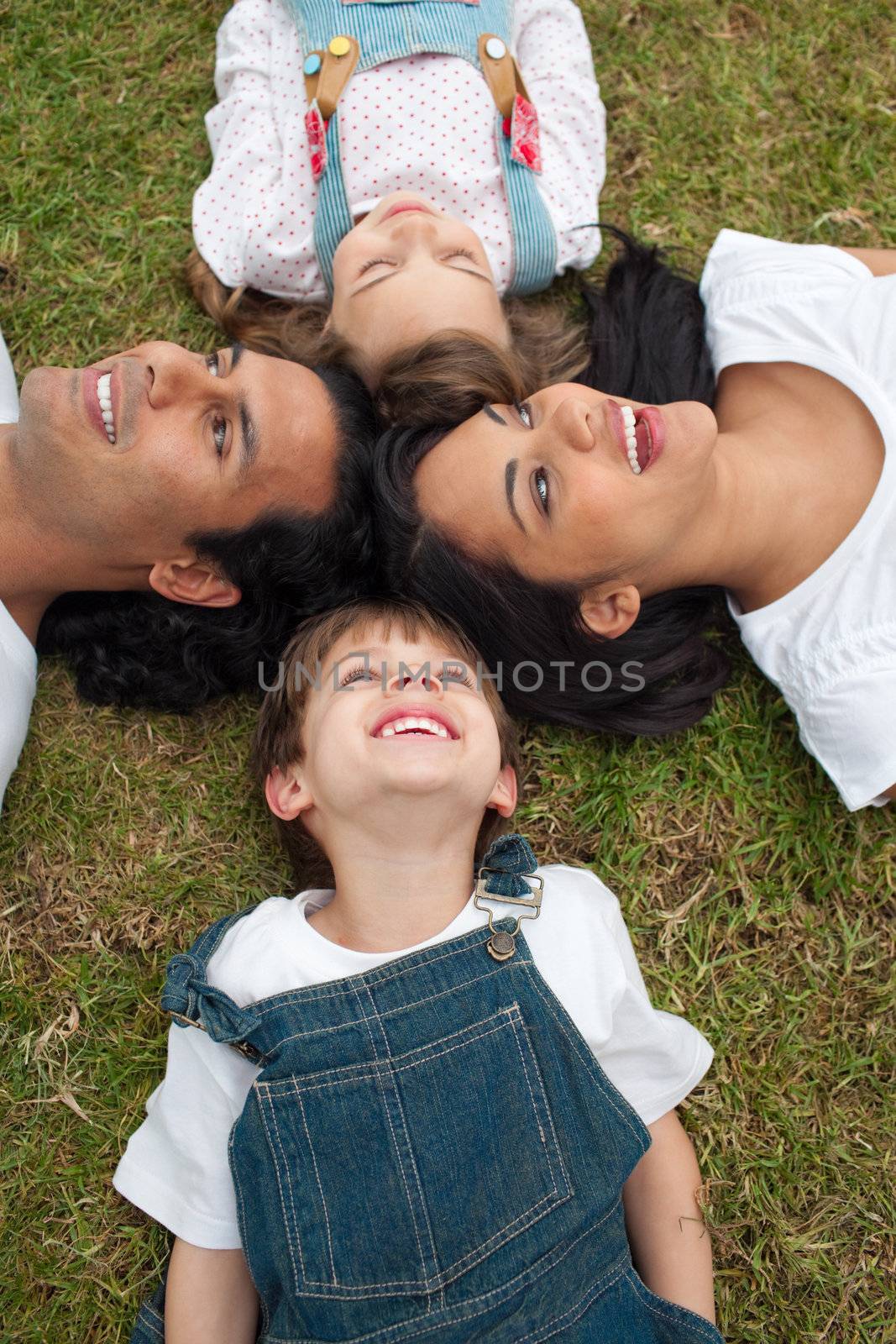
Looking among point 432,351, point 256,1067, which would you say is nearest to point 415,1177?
point 256,1067

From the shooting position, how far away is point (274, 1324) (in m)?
2.08

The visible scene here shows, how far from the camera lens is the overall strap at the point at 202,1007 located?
211 centimetres

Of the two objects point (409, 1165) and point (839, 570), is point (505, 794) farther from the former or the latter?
point (839, 570)

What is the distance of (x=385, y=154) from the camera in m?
2.88

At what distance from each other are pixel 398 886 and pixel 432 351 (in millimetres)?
1314

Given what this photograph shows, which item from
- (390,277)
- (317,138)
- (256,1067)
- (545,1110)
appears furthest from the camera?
(317,138)

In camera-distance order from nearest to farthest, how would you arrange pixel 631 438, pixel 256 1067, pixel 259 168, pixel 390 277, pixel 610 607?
pixel 256 1067
pixel 631 438
pixel 610 607
pixel 390 277
pixel 259 168

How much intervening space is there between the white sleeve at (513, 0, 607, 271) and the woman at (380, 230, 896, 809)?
A: 235mm

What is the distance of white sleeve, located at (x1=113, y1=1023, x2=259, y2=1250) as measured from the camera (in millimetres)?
2195

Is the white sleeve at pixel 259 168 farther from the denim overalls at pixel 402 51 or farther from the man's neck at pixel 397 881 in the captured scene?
the man's neck at pixel 397 881

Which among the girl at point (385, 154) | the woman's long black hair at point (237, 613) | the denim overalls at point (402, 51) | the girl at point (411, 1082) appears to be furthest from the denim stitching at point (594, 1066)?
the denim overalls at point (402, 51)

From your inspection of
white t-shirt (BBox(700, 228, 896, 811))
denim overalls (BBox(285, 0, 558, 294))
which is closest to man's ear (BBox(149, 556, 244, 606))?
denim overalls (BBox(285, 0, 558, 294))

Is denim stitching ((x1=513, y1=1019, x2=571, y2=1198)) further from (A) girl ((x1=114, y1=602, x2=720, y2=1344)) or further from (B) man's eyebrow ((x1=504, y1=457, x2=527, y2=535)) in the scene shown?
(B) man's eyebrow ((x1=504, y1=457, x2=527, y2=535))

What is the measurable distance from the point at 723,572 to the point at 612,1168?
145cm
